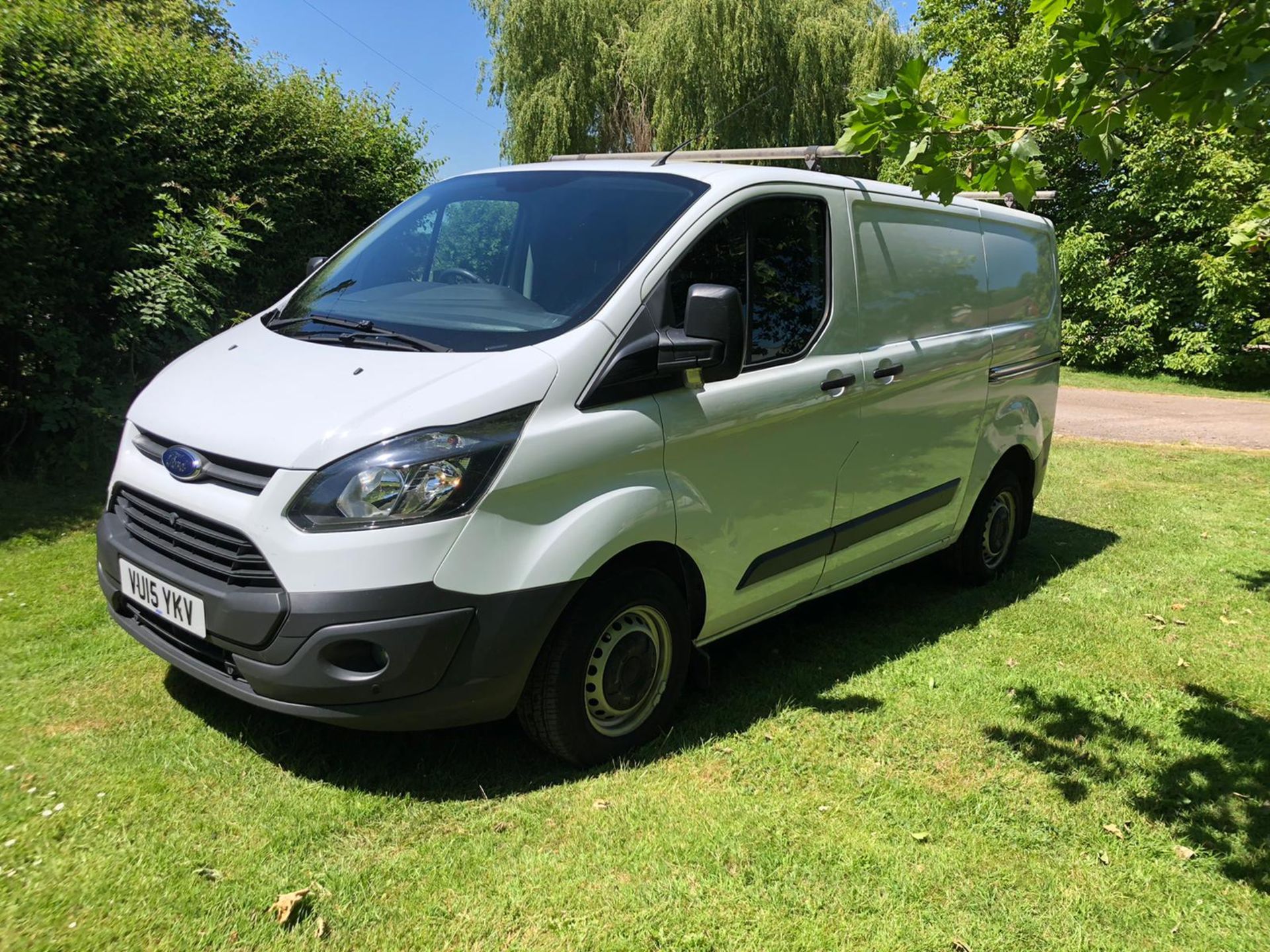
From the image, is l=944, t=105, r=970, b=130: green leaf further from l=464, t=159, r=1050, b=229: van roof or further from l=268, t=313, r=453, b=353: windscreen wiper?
l=268, t=313, r=453, b=353: windscreen wiper

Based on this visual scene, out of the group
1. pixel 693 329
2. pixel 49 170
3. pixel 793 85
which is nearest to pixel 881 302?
pixel 693 329

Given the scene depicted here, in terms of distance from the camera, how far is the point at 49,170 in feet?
18.6

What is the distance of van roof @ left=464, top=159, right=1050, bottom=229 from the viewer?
3717 millimetres

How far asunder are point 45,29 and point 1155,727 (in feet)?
23.0

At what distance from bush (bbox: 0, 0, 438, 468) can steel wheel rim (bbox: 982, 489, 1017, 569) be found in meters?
5.21

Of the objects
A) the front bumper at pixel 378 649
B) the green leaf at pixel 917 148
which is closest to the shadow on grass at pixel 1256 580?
the green leaf at pixel 917 148

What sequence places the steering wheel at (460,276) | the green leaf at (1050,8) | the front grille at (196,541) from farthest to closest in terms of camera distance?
1. the steering wheel at (460,276)
2. the front grille at (196,541)
3. the green leaf at (1050,8)

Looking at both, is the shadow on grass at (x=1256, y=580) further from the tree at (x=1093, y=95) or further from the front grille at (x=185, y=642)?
the front grille at (x=185, y=642)

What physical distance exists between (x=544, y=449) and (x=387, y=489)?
1.58 feet

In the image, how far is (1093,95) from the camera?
2.93 metres

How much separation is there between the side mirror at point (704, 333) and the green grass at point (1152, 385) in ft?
47.8

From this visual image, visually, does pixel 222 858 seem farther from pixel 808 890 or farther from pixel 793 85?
pixel 793 85

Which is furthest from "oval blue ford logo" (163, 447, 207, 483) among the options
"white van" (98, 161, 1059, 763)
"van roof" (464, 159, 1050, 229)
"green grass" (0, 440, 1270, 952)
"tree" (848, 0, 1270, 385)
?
"tree" (848, 0, 1270, 385)

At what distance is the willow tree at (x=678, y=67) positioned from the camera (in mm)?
22312
